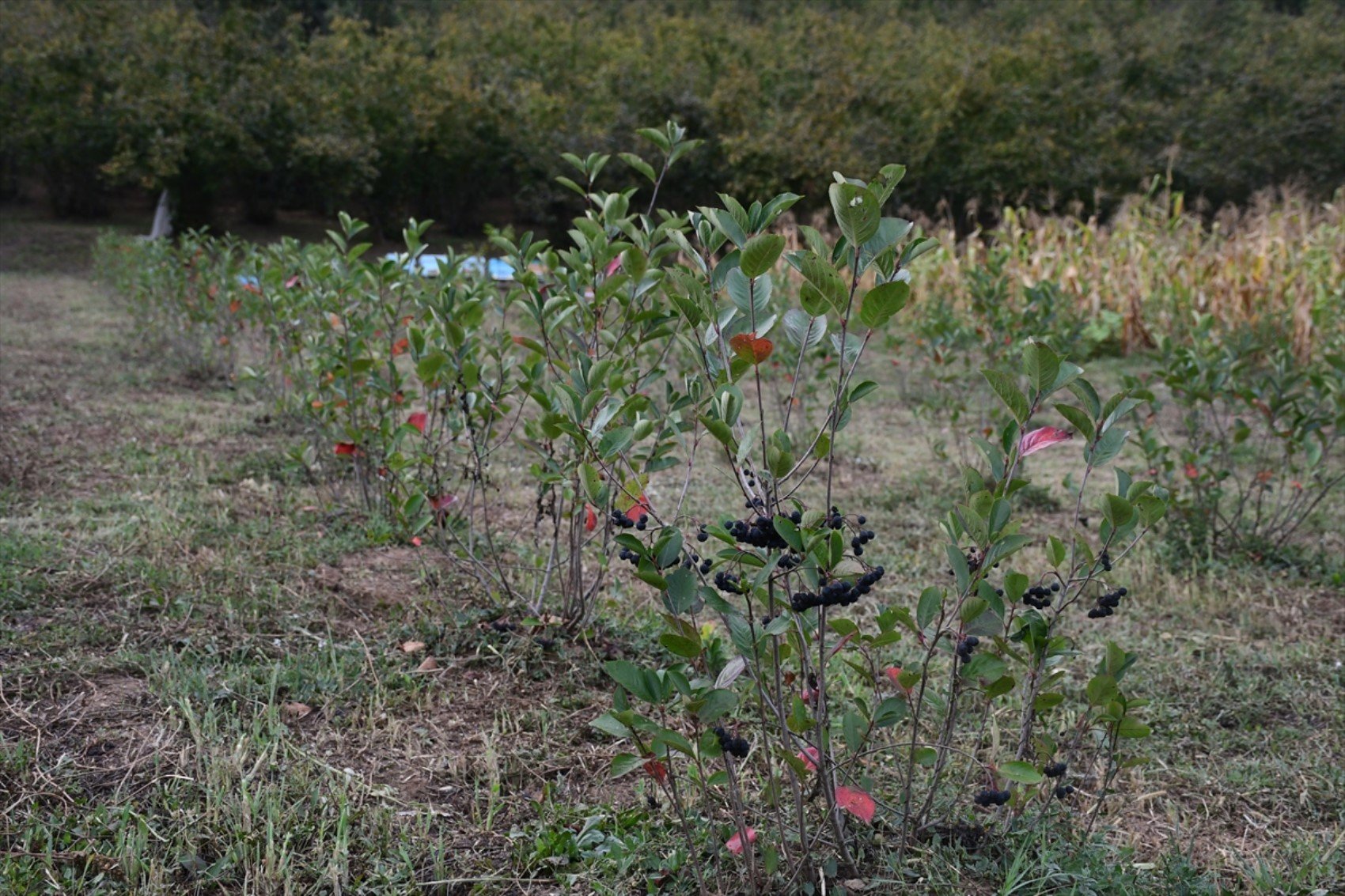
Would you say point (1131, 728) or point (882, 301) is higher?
point (882, 301)

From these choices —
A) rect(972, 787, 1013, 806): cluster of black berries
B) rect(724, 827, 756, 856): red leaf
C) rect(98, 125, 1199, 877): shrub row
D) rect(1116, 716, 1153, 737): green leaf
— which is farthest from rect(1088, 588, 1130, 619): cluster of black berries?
rect(724, 827, 756, 856): red leaf

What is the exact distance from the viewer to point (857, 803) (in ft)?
4.59

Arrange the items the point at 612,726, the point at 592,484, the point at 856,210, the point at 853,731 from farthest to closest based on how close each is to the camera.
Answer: the point at 592,484 < the point at 853,731 < the point at 612,726 < the point at 856,210

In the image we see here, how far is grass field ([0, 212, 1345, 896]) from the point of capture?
162 cm

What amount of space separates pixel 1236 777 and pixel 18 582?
2986 mm

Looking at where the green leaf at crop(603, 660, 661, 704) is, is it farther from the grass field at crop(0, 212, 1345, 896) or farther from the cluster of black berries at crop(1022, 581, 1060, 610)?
the cluster of black berries at crop(1022, 581, 1060, 610)

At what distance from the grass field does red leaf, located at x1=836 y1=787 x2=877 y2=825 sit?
8.7 inches

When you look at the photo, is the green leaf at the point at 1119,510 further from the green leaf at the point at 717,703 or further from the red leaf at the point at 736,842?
the red leaf at the point at 736,842

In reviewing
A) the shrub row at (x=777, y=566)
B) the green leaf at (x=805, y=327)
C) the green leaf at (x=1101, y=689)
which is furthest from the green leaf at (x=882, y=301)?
the green leaf at (x=1101, y=689)

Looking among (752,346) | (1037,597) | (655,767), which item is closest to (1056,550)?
(1037,597)

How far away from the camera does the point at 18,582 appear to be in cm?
250

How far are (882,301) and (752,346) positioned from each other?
0.65 ft

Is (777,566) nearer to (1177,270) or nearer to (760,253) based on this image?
(760,253)

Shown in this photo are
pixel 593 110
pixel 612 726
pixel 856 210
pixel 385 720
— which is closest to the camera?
pixel 856 210
